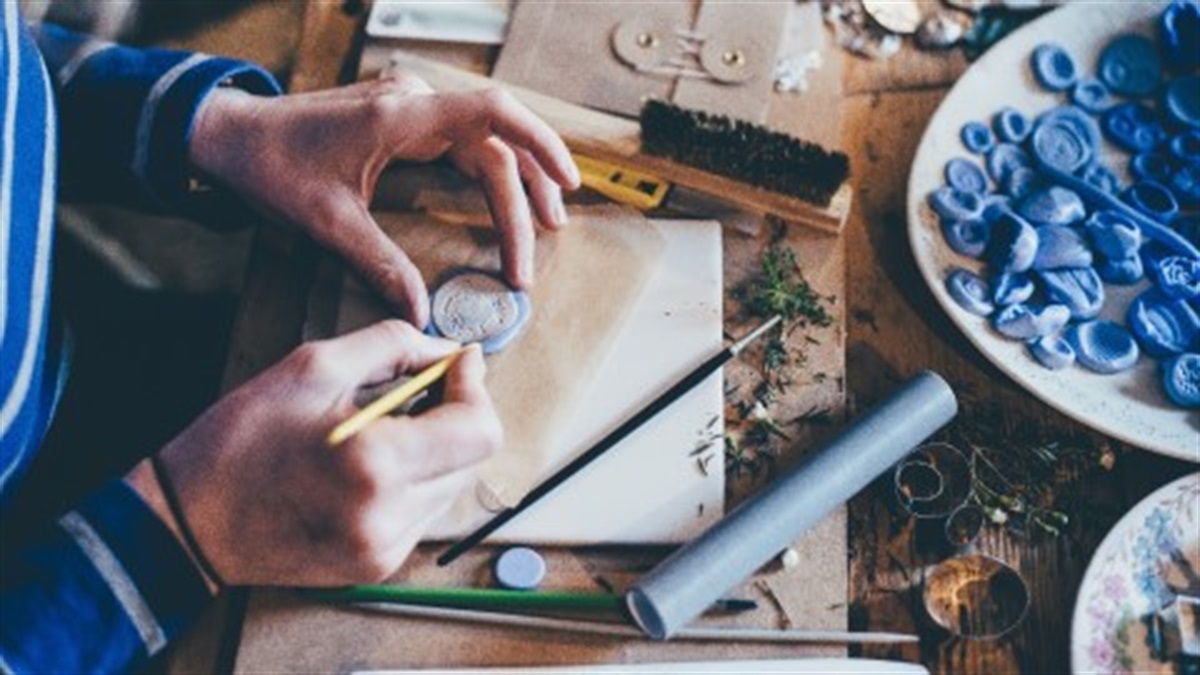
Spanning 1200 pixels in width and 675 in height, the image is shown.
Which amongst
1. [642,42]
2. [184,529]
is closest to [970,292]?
[642,42]

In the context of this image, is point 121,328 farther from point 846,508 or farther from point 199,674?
point 846,508

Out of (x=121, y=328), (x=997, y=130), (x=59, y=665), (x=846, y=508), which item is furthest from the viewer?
(x=121, y=328)

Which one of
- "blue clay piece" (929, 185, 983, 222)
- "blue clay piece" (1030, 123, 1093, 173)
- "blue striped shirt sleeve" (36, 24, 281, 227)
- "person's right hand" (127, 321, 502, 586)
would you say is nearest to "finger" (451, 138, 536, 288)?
"person's right hand" (127, 321, 502, 586)

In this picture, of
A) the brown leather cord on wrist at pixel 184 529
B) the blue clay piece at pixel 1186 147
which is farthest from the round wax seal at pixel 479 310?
the blue clay piece at pixel 1186 147

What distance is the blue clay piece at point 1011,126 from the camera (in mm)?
1045

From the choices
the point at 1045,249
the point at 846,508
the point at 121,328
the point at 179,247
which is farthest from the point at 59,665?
the point at 179,247

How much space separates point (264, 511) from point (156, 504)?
7 centimetres

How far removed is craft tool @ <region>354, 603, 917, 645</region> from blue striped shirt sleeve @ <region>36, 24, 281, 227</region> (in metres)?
0.38

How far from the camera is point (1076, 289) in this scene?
0.97m

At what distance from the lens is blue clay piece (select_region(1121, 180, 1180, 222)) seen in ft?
3.33

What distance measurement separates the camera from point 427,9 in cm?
111

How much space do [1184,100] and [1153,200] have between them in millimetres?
103

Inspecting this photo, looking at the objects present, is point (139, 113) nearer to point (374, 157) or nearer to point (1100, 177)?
point (374, 157)

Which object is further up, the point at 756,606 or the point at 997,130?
the point at 997,130
